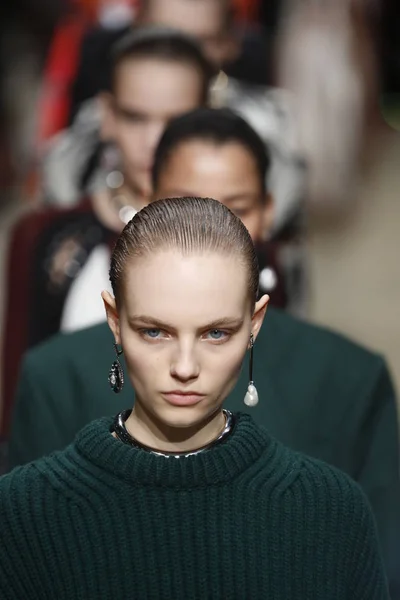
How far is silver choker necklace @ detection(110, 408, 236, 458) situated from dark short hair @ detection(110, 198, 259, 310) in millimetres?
133

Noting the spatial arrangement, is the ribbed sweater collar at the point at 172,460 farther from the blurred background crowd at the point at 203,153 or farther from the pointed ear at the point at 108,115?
the pointed ear at the point at 108,115

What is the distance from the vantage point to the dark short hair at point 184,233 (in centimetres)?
119

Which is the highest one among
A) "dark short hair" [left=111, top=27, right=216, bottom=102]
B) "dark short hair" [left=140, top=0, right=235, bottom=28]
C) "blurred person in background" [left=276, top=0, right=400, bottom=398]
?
"dark short hair" [left=140, top=0, right=235, bottom=28]

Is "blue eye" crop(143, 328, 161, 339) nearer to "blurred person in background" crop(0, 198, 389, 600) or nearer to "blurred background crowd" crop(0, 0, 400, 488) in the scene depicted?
"blurred person in background" crop(0, 198, 389, 600)

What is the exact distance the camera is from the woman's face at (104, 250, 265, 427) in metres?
1.18

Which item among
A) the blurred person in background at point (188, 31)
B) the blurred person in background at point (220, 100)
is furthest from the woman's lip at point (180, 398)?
the blurred person in background at point (188, 31)

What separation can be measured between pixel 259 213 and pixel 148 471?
2.52 feet

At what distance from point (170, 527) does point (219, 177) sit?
29.3 inches

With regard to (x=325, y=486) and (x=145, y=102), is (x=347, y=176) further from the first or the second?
(x=325, y=486)

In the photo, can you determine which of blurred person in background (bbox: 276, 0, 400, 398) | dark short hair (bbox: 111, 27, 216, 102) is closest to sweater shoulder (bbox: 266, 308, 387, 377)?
dark short hair (bbox: 111, 27, 216, 102)

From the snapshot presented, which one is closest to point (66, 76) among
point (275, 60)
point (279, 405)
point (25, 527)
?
point (275, 60)

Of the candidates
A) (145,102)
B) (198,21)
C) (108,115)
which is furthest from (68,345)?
(198,21)

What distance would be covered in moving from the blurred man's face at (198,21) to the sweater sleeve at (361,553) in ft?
7.19

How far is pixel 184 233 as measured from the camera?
119 cm
